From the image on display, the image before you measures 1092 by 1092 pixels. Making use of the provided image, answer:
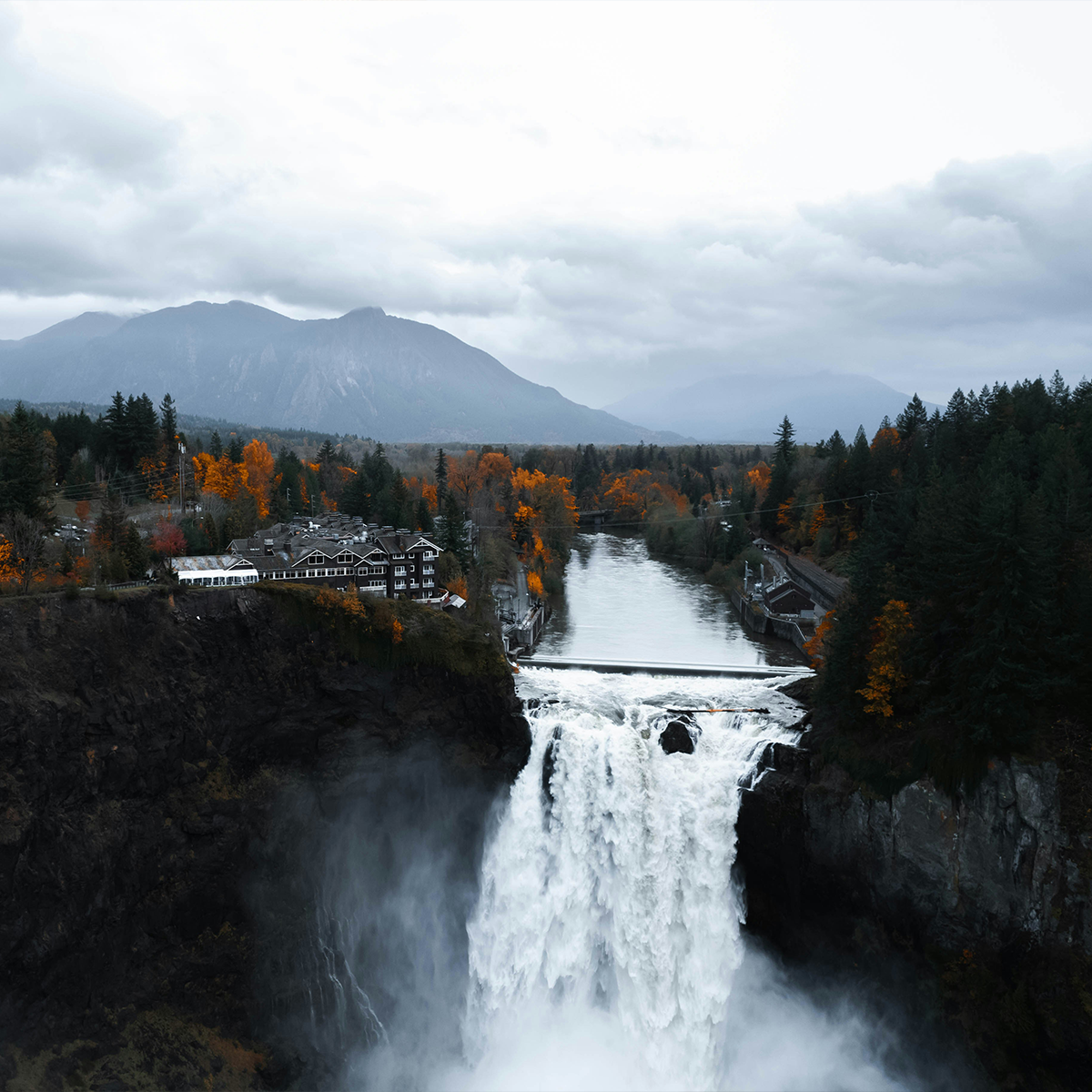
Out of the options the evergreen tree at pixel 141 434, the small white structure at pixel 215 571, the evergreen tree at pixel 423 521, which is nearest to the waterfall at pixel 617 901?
the small white structure at pixel 215 571

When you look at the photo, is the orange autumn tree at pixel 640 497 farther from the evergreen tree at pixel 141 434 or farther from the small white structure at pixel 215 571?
the small white structure at pixel 215 571

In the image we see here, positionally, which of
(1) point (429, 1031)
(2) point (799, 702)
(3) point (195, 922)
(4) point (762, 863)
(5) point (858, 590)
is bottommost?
(1) point (429, 1031)

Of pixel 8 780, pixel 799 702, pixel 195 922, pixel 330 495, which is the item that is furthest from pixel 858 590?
pixel 330 495

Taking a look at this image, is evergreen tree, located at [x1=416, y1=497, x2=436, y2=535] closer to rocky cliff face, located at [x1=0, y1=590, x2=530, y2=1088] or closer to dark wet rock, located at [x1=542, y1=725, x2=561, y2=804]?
rocky cliff face, located at [x1=0, y1=590, x2=530, y2=1088]

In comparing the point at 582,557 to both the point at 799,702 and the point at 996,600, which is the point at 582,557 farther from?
the point at 996,600

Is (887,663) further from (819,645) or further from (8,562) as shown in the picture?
(8,562)

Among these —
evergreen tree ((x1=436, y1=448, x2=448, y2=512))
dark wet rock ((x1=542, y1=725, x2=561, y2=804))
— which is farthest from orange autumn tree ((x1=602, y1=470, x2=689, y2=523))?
dark wet rock ((x1=542, y1=725, x2=561, y2=804))
